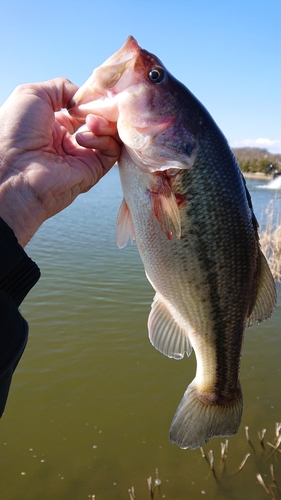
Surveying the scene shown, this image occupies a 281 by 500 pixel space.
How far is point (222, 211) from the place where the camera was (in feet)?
7.59

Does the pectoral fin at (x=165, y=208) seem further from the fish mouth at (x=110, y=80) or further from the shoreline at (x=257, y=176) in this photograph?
the shoreline at (x=257, y=176)

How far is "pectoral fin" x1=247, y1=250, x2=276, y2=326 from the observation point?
2529mm

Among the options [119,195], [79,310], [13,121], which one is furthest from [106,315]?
[119,195]

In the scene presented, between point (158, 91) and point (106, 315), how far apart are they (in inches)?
263

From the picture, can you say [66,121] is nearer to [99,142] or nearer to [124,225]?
[99,142]

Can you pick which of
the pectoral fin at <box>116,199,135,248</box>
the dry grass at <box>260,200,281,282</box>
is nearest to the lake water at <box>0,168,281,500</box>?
the dry grass at <box>260,200,281,282</box>

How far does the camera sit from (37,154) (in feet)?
8.51

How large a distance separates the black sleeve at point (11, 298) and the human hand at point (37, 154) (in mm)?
360

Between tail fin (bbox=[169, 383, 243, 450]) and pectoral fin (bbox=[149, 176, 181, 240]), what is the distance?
1.18m

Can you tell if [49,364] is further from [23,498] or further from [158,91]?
[158,91]

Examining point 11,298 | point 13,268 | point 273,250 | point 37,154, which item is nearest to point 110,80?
point 37,154

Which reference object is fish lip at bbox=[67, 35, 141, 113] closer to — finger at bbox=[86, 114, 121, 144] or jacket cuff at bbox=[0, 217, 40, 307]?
finger at bbox=[86, 114, 121, 144]

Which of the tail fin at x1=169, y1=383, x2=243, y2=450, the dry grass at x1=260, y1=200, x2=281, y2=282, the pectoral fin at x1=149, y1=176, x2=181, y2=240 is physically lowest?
the dry grass at x1=260, y1=200, x2=281, y2=282

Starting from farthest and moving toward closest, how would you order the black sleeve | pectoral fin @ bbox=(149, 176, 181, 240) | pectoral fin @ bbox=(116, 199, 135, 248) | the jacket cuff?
pectoral fin @ bbox=(116, 199, 135, 248), pectoral fin @ bbox=(149, 176, 181, 240), the jacket cuff, the black sleeve
